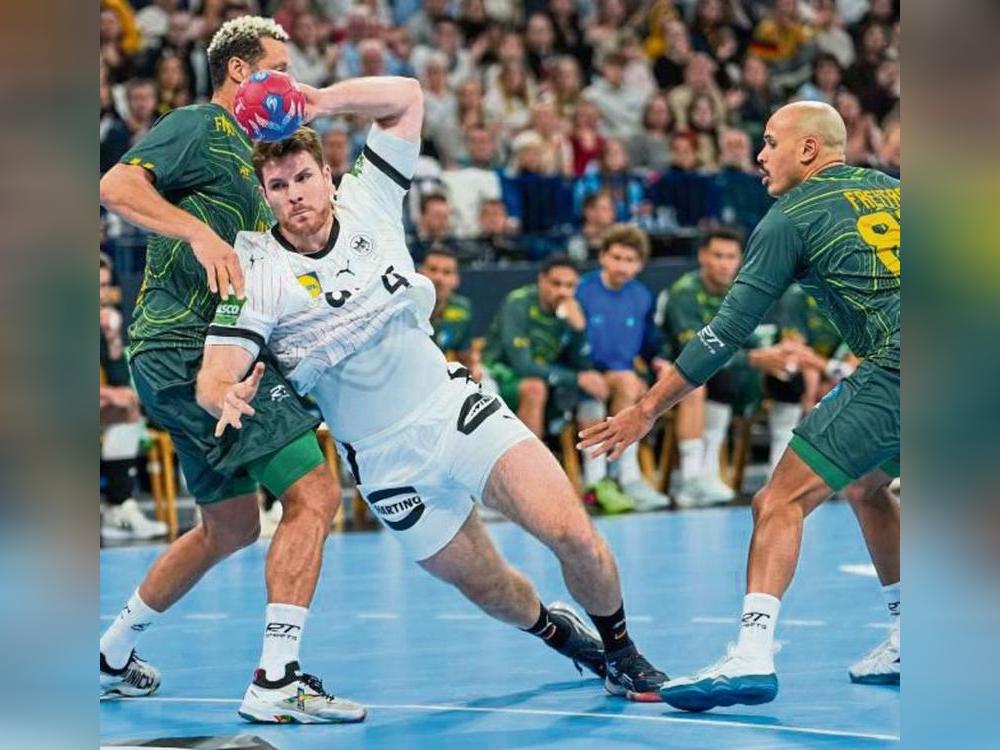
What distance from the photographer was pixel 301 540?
6.36 m

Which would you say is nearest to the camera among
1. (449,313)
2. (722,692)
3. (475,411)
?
(722,692)

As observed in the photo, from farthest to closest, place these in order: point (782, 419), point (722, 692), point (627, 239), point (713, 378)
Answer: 1. point (782, 419)
2. point (713, 378)
3. point (627, 239)
4. point (722, 692)

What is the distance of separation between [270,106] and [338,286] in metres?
0.71

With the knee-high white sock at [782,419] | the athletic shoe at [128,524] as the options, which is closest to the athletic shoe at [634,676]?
the athletic shoe at [128,524]

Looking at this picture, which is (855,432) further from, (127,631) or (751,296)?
(127,631)

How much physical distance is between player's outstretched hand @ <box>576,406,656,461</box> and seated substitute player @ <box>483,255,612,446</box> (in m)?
6.22

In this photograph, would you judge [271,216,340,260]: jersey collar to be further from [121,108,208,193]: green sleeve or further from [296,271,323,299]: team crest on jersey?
[121,108,208,193]: green sleeve

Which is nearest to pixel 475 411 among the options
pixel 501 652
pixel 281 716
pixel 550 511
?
pixel 550 511

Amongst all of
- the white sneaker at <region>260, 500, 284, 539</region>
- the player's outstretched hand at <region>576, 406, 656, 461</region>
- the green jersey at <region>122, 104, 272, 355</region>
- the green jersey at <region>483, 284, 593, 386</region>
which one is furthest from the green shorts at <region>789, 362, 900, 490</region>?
the green jersey at <region>483, 284, 593, 386</region>

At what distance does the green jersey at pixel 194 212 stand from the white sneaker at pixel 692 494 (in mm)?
6632

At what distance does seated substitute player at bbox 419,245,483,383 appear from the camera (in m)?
12.2

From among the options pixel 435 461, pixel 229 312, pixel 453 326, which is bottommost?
pixel 435 461

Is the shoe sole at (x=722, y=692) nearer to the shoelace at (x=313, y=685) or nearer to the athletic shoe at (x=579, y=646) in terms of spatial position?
the athletic shoe at (x=579, y=646)
